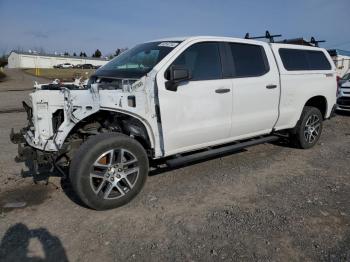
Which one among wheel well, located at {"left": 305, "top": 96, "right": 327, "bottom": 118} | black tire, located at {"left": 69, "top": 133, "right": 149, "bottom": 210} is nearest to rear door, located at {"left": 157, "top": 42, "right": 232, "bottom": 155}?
black tire, located at {"left": 69, "top": 133, "right": 149, "bottom": 210}

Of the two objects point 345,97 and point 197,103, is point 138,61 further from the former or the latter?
point 345,97

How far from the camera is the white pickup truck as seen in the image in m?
3.84

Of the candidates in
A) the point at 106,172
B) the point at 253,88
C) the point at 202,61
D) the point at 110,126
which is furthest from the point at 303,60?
the point at 106,172

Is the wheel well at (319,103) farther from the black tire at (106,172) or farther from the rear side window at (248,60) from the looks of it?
the black tire at (106,172)

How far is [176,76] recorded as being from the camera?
12.7 feet

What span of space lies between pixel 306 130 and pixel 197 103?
3.00 metres

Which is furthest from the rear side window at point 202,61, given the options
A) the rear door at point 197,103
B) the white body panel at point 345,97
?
the white body panel at point 345,97

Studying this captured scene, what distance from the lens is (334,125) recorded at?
912 centimetres

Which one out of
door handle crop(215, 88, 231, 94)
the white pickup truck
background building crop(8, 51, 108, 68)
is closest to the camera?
the white pickup truck

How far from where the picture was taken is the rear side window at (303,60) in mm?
5707

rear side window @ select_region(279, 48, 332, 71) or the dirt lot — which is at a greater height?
rear side window @ select_region(279, 48, 332, 71)

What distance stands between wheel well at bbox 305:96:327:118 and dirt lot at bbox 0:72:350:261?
4.93 feet

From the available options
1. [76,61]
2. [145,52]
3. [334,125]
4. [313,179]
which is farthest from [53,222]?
[76,61]

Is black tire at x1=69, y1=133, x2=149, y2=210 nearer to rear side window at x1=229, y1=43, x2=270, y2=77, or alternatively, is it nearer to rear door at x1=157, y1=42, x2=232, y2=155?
rear door at x1=157, y1=42, x2=232, y2=155
